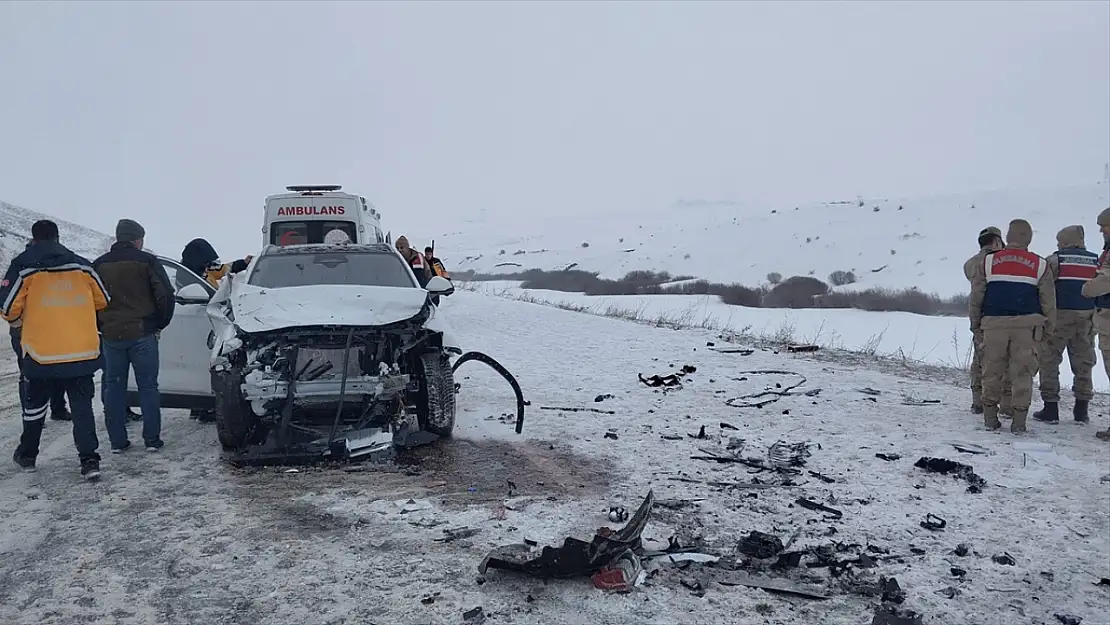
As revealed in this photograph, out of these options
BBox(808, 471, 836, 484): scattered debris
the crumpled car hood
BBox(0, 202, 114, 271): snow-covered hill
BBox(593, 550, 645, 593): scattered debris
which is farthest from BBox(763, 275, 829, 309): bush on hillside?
BBox(0, 202, 114, 271): snow-covered hill

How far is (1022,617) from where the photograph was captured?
367cm

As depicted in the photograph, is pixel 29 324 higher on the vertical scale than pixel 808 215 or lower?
lower

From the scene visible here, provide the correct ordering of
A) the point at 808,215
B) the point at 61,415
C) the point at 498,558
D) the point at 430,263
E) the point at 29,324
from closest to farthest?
the point at 498,558, the point at 29,324, the point at 61,415, the point at 430,263, the point at 808,215

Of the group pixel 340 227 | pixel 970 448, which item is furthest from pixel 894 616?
pixel 340 227

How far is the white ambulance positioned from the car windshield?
4677mm

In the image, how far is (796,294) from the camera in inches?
1159

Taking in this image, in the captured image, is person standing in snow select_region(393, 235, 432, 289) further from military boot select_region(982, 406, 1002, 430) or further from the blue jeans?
military boot select_region(982, 406, 1002, 430)

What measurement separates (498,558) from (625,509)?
1289mm

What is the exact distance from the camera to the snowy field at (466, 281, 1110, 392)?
16.0 metres

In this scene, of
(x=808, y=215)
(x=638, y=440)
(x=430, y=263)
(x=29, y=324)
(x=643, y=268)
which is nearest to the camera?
(x=29, y=324)

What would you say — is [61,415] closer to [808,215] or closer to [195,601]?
[195,601]

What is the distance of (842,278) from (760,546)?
1293 inches

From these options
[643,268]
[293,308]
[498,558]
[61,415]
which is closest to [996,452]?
[498,558]

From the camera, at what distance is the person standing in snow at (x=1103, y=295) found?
6649 millimetres
